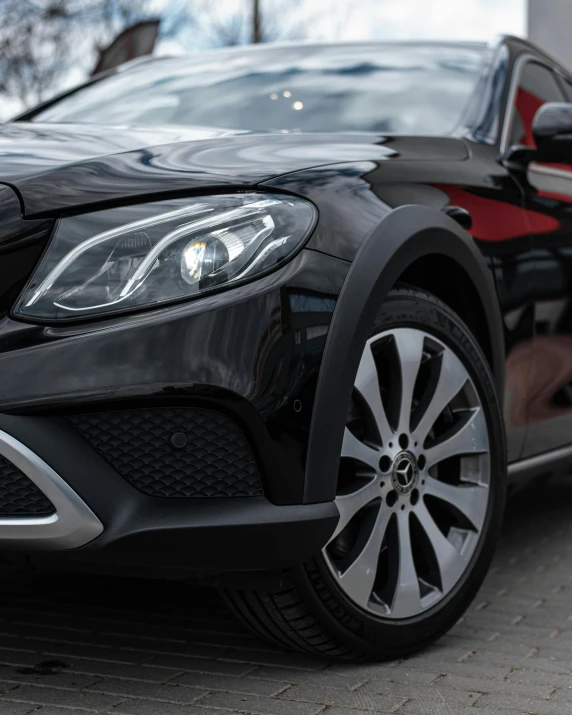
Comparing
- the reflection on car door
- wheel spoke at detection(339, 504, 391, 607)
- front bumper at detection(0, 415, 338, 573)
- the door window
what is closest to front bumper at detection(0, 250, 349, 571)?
front bumper at detection(0, 415, 338, 573)

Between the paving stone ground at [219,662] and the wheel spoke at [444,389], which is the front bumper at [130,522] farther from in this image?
the wheel spoke at [444,389]

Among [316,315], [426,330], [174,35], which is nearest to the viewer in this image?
[316,315]

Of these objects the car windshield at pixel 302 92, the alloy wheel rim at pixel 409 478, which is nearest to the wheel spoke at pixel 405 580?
the alloy wheel rim at pixel 409 478

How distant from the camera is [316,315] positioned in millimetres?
2293

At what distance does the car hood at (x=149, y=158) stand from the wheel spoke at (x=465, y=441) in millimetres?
675

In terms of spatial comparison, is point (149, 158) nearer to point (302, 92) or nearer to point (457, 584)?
point (457, 584)

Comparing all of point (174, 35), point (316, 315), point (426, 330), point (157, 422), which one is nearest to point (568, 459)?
point (426, 330)

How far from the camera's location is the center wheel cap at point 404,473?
2.56m

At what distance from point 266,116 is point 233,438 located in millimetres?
1739

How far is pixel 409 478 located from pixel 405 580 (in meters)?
0.24

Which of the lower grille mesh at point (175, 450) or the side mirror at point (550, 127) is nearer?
the lower grille mesh at point (175, 450)

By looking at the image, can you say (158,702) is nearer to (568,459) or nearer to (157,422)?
(157,422)

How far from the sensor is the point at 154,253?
7.27 ft

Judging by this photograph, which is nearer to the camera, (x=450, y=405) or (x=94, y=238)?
(x=94, y=238)
